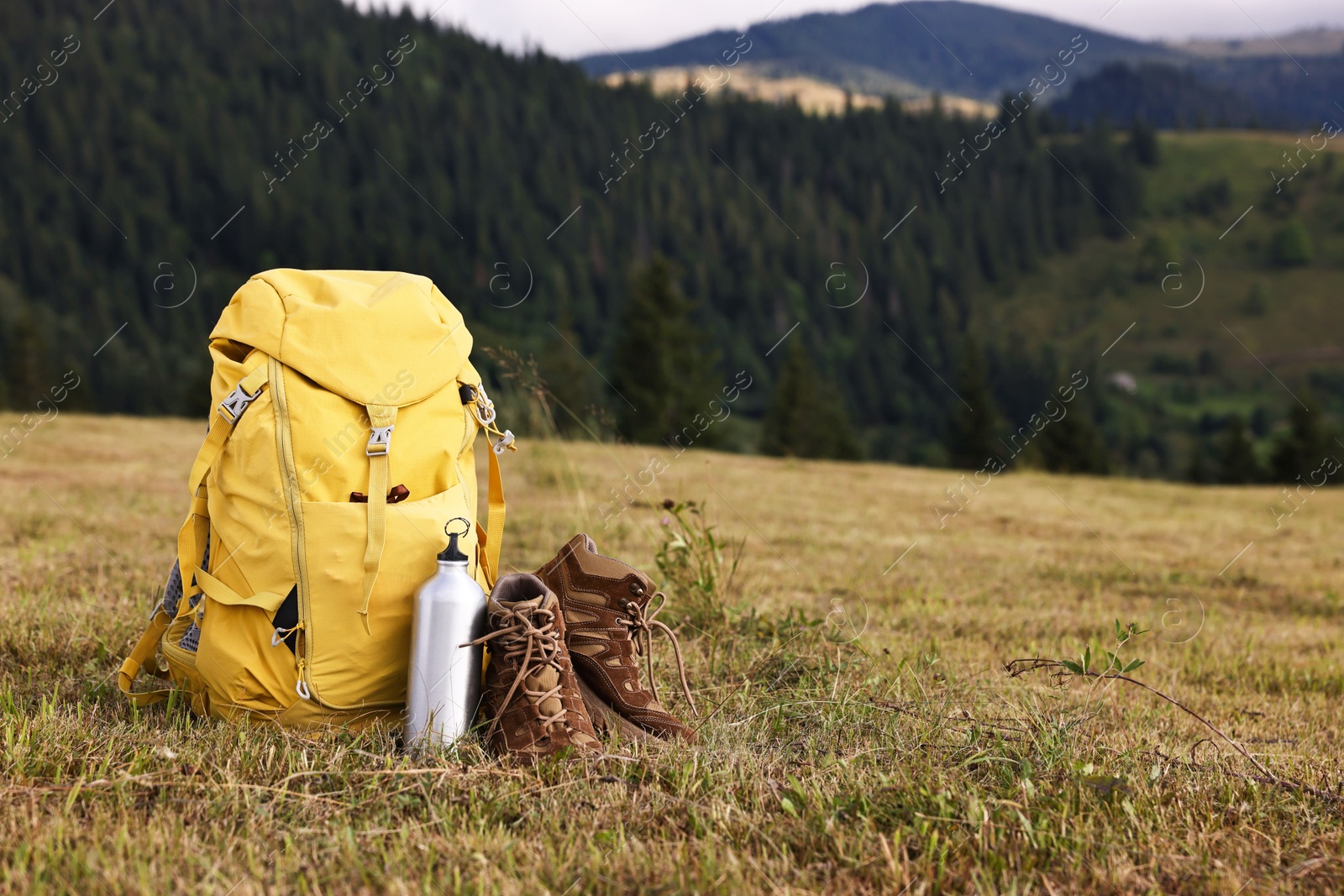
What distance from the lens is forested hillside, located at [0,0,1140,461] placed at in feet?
359

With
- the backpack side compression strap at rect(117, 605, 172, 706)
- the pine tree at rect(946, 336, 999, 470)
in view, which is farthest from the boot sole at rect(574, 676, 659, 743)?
the pine tree at rect(946, 336, 999, 470)

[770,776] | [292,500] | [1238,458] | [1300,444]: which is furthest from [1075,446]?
[292,500]

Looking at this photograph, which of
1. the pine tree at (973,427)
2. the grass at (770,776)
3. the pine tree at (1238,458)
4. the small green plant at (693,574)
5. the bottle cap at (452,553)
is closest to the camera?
the grass at (770,776)

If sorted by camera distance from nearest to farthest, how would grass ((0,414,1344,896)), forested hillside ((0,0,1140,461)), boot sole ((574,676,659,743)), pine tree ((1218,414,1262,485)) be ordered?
grass ((0,414,1344,896))
boot sole ((574,676,659,743))
pine tree ((1218,414,1262,485))
forested hillside ((0,0,1140,461))

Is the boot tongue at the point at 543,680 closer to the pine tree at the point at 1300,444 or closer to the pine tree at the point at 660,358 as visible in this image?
the pine tree at the point at 660,358

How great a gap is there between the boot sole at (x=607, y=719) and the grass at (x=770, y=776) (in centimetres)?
17

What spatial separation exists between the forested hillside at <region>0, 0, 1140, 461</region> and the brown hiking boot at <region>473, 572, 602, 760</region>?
8037 centimetres

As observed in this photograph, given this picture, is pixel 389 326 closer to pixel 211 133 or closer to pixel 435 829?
pixel 435 829

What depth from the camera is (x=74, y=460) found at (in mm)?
10961

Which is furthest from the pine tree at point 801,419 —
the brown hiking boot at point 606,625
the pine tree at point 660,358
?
the brown hiking boot at point 606,625

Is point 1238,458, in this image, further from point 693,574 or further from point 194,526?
point 194,526

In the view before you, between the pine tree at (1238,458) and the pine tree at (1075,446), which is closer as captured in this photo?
the pine tree at (1238,458)

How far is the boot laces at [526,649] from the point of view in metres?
2.72

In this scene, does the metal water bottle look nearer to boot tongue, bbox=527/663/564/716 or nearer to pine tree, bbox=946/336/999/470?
boot tongue, bbox=527/663/564/716
